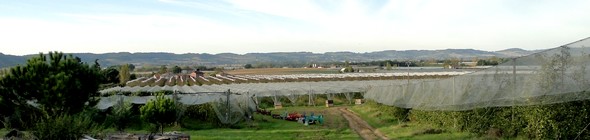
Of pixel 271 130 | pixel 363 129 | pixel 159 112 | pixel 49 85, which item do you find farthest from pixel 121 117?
pixel 363 129

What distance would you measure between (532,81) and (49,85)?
1667 centimetres

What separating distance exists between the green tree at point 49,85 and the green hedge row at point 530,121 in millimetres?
14283

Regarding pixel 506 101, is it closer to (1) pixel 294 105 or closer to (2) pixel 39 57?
(2) pixel 39 57

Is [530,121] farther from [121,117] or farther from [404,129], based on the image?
[121,117]

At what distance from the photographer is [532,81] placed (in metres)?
13.3

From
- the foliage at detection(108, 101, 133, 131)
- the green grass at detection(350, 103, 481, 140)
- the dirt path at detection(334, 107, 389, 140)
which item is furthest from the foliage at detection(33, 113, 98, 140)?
the foliage at detection(108, 101, 133, 131)

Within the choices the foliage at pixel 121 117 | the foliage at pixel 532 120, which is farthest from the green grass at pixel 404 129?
the foliage at pixel 121 117

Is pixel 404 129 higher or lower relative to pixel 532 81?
lower

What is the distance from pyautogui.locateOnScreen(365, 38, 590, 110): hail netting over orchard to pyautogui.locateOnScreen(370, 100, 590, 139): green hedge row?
862 mm

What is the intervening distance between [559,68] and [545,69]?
0.32 meters

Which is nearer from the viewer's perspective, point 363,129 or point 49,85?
point 49,85

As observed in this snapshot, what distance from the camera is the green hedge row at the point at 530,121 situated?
13.6 metres

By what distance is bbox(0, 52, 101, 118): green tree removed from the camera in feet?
68.4

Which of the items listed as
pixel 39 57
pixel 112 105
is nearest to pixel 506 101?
pixel 39 57
